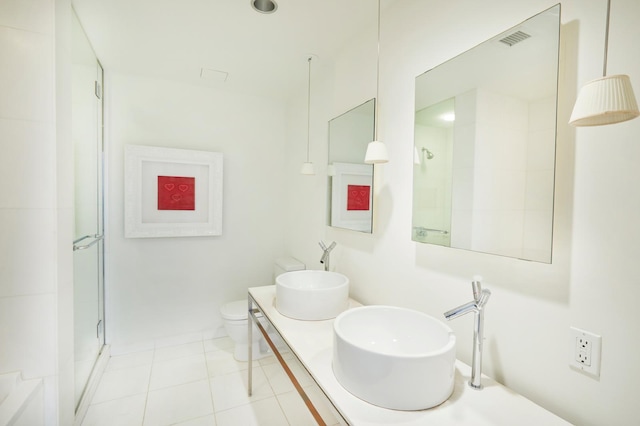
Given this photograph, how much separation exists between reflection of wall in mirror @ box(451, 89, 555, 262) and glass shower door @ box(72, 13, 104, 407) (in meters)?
2.03

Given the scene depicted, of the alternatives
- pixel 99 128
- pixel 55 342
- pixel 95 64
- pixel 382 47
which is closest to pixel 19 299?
pixel 55 342

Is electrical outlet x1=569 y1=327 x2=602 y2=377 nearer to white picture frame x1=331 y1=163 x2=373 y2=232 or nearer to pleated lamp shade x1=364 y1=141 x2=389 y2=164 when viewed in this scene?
pleated lamp shade x1=364 y1=141 x2=389 y2=164

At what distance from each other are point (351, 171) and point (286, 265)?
1.20 metres

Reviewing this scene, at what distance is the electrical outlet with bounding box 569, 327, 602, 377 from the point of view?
789mm

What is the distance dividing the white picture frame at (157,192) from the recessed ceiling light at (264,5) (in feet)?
4.75

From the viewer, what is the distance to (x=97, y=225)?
7.46ft

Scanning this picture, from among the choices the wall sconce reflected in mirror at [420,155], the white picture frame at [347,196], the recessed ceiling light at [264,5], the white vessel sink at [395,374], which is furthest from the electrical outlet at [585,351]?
the recessed ceiling light at [264,5]

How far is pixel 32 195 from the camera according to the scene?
1259 mm

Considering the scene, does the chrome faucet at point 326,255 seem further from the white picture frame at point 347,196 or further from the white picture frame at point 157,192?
the white picture frame at point 157,192

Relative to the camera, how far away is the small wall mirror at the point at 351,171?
5.74 feet

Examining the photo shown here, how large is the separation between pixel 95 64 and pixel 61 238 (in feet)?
5.00

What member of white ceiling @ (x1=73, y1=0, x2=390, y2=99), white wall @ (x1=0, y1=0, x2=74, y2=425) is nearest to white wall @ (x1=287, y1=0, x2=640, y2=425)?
white ceiling @ (x1=73, y1=0, x2=390, y2=99)

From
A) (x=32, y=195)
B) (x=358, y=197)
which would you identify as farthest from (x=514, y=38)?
(x=32, y=195)

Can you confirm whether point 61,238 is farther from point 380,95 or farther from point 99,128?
point 380,95
